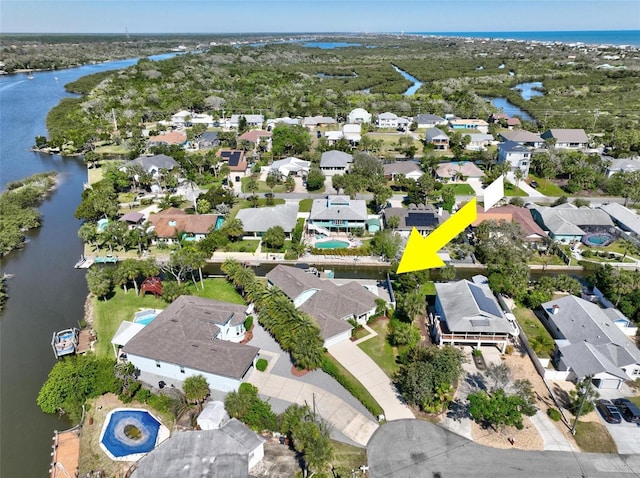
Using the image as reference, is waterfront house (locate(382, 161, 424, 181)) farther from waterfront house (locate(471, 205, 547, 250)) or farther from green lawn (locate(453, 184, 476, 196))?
waterfront house (locate(471, 205, 547, 250))

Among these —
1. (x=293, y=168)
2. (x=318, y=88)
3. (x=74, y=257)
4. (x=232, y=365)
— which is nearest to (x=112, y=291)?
(x=74, y=257)

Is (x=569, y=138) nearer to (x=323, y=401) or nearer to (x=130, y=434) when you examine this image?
(x=323, y=401)

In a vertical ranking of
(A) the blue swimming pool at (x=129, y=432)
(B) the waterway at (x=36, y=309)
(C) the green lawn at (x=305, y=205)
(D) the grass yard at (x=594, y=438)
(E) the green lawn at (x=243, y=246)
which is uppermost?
(A) the blue swimming pool at (x=129, y=432)

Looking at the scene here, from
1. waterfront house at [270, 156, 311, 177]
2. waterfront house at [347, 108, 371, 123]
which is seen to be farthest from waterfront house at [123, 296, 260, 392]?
waterfront house at [347, 108, 371, 123]

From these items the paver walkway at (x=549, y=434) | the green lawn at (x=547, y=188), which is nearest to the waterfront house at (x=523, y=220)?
the green lawn at (x=547, y=188)

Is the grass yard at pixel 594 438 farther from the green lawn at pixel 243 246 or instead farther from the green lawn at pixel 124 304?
the green lawn at pixel 243 246

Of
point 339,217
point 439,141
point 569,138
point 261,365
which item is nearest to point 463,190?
point 439,141
